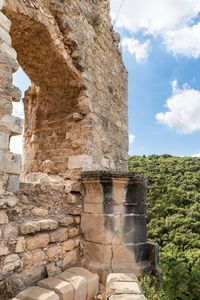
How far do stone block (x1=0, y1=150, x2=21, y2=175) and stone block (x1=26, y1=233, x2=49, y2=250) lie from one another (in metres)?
0.65

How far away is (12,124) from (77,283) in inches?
62.8

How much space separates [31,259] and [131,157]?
71.5ft

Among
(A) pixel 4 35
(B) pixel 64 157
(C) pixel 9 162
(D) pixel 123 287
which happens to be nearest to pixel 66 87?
(B) pixel 64 157

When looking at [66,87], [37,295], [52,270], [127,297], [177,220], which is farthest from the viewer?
[177,220]

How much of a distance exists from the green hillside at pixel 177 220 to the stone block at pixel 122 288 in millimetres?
4269

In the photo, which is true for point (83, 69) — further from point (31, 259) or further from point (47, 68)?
point (31, 259)

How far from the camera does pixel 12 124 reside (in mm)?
1901

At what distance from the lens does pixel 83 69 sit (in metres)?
3.32

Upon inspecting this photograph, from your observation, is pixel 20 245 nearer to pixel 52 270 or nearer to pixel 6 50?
pixel 52 270

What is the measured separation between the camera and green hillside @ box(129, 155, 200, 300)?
6.71 metres

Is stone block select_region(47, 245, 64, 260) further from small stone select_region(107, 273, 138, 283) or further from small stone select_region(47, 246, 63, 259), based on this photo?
small stone select_region(107, 273, 138, 283)

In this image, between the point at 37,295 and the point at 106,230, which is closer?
the point at 37,295

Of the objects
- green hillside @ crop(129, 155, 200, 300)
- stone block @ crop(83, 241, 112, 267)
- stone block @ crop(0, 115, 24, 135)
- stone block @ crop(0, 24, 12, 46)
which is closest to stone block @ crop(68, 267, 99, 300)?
stone block @ crop(83, 241, 112, 267)

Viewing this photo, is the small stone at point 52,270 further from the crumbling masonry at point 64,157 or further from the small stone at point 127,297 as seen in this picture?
the small stone at point 127,297
